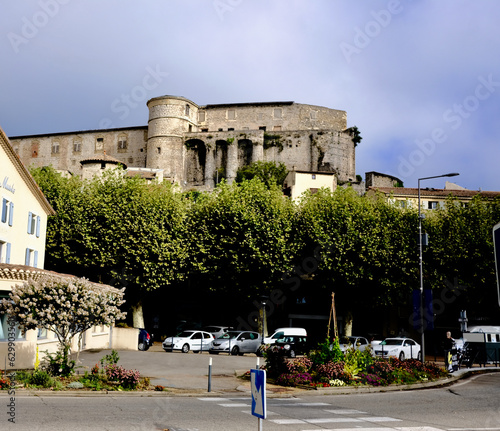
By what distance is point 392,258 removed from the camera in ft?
137

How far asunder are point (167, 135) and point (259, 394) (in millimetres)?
93712

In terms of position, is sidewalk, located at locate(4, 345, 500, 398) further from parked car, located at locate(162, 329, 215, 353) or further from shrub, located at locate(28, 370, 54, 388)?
parked car, located at locate(162, 329, 215, 353)

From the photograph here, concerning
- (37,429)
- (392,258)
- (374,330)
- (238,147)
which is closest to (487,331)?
(392,258)

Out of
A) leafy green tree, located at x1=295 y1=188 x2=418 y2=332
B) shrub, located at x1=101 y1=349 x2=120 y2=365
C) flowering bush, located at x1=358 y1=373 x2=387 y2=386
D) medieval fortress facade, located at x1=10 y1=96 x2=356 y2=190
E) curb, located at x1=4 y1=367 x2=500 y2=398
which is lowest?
curb, located at x1=4 y1=367 x2=500 y2=398

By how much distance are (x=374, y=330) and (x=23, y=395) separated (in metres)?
43.4

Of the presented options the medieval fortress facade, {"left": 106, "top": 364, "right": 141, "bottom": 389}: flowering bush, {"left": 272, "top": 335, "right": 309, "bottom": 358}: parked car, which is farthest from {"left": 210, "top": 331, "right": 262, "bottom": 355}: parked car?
the medieval fortress facade

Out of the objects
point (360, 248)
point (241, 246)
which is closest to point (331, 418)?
point (241, 246)

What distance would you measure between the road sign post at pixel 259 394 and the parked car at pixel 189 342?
29877 millimetres

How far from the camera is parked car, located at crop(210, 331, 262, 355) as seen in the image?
3675cm

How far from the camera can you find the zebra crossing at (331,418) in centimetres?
1219

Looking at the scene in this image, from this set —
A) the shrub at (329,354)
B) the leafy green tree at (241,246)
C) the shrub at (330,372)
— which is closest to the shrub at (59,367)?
the shrub at (330,372)

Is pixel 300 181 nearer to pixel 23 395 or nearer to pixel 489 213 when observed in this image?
pixel 489 213

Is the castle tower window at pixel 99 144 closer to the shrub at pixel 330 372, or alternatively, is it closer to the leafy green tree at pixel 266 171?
the leafy green tree at pixel 266 171

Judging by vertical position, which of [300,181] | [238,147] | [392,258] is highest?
[238,147]
